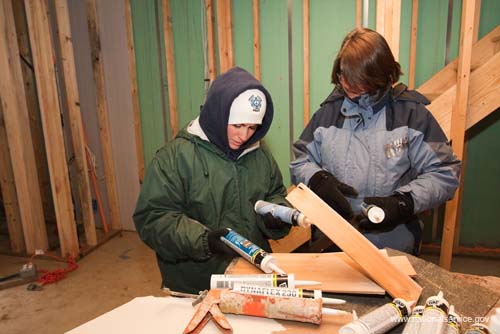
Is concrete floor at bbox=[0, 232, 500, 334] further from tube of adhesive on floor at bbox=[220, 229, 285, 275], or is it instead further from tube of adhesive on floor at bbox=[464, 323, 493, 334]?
tube of adhesive on floor at bbox=[464, 323, 493, 334]

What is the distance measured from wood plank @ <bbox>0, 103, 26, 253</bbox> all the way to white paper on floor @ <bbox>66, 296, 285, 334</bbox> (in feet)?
10.7

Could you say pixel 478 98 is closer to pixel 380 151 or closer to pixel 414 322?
pixel 380 151

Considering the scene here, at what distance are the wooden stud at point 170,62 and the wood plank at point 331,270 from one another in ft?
8.88

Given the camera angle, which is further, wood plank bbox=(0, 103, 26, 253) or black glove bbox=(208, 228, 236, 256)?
wood plank bbox=(0, 103, 26, 253)

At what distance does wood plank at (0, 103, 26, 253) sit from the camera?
11.3ft

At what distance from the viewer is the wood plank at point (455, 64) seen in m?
Answer: 2.53

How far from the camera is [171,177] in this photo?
1271 millimetres

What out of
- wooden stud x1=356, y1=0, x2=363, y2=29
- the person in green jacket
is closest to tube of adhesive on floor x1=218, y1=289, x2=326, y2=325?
the person in green jacket

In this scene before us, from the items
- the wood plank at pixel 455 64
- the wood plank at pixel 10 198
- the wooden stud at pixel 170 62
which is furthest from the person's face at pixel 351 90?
the wood plank at pixel 10 198

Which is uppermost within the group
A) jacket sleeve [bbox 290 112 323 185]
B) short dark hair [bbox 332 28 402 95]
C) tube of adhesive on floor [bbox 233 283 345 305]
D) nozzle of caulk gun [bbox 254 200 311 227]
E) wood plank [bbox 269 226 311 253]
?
short dark hair [bbox 332 28 402 95]

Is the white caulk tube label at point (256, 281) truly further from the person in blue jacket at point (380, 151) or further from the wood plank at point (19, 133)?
the wood plank at point (19, 133)

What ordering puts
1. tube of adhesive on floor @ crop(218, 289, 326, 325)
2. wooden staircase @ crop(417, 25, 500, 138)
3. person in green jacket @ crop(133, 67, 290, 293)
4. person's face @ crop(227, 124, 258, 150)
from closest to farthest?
tube of adhesive on floor @ crop(218, 289, 326, 325)
person in green jacket @ crop(133, 67, 290, 293)
person's face @ crop(227, 124, 258, 150)
wooden staircase @ crop(417, 25, 500, 138)

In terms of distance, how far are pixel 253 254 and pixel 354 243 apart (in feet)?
0.92

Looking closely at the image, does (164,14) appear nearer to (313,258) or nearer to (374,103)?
(374,103)
